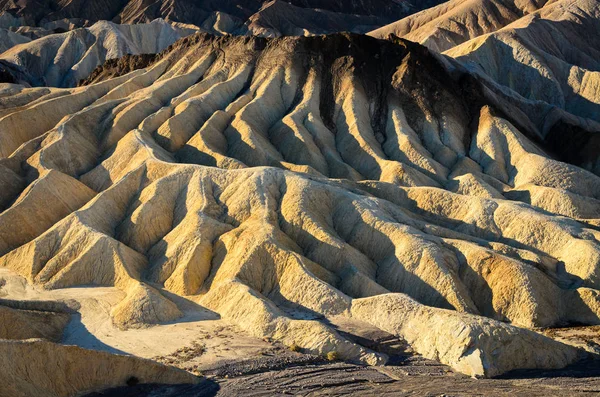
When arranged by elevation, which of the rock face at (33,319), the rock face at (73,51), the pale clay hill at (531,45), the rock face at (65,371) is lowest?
the rock face at (33,319)

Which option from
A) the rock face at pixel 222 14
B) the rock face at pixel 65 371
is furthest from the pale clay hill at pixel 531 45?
the rock face at pixel 65 371

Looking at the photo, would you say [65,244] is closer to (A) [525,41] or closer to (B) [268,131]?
(B) [268,131]

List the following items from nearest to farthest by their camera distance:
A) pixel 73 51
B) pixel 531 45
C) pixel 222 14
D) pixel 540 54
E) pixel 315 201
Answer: pixel 315 201
pixel 540 54
pixel 531 45
pixel 73 51
pixel 222 14

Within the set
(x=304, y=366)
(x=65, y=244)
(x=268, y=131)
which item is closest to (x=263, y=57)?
(x=268, y=131)

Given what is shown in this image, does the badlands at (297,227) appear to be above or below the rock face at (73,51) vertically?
below

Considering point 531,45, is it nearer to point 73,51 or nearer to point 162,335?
point 162,335

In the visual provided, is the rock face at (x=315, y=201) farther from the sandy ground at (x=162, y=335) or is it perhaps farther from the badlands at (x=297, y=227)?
the sandy ground at (x=162, y=335)

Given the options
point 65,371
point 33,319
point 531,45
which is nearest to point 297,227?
point 33,319
